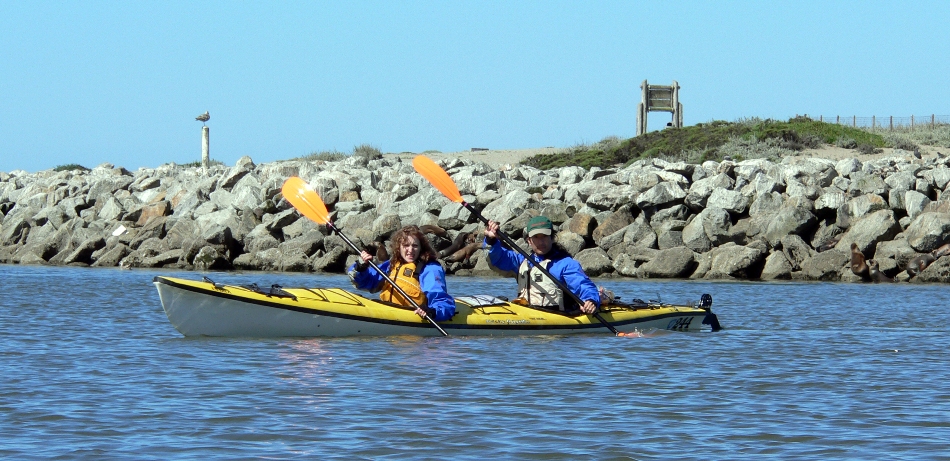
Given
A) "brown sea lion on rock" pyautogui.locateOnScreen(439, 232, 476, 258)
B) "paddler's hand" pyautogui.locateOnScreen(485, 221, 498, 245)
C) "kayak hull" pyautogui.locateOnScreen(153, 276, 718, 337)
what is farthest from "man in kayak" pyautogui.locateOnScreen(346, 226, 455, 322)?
"brown sea lion on rock" pyautogui.locateOnScreen(439, 232, 476, 258)

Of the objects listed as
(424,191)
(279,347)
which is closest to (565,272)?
(279,347)

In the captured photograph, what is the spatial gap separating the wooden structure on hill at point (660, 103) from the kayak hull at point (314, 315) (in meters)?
25.1

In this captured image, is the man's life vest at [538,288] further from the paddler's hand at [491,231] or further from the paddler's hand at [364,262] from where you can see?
the paddler's hand at [364,262]

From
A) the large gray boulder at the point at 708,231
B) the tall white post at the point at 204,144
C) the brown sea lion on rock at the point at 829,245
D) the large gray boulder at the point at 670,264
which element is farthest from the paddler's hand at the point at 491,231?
the tall white post at the point at 204,144

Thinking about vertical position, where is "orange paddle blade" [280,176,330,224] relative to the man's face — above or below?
above

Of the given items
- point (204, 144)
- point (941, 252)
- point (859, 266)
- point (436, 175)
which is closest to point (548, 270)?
point (436, 175)

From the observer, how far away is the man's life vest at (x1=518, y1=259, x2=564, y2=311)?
11.0 metres

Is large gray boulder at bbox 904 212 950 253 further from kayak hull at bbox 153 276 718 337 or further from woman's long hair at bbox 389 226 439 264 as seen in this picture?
woman's long hair at bbox 389 226 439 264

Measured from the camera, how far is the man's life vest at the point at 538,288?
36.2ft

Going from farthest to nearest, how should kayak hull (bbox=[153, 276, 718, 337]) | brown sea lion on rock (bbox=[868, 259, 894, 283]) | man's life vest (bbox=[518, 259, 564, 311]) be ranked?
brown sea lion on rock (bbox=[868, 259, 894, 283]) < man's life vest (bbox=[518, 259, 564, 311]) < kayak hull (bbox=[153, 276, 718, 337])

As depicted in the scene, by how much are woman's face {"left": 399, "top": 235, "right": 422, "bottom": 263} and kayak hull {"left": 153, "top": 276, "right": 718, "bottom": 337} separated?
45 cm

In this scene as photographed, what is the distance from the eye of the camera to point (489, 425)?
22.0ft

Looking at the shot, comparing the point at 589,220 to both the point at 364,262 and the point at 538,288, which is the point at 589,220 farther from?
the point at 364,262

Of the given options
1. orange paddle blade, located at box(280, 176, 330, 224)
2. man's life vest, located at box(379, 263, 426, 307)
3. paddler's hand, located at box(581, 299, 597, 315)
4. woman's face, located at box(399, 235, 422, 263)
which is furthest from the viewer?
orange paddle blade, located at box(280, 176, 330, 224)
